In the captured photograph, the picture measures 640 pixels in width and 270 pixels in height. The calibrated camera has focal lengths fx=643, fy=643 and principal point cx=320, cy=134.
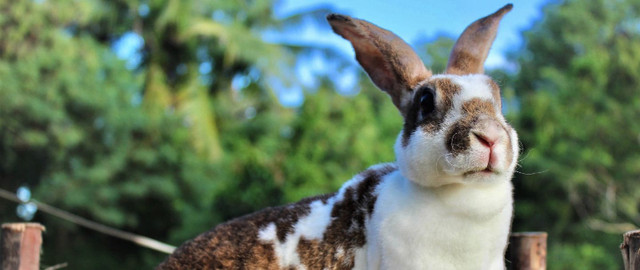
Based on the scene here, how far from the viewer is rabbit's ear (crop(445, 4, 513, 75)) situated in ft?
8.96

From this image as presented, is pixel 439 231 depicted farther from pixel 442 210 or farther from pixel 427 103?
pixel 427 103

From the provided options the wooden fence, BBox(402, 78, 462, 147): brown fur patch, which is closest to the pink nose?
BBox(402, 78, 462, 147): brown fur patch

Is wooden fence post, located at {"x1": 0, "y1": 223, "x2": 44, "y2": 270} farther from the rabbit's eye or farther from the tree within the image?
the tree

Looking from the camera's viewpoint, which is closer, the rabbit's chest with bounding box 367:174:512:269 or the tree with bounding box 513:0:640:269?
the rabbit's chest with bounding box 367:174:512:269

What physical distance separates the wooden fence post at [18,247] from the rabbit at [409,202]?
0.81 m

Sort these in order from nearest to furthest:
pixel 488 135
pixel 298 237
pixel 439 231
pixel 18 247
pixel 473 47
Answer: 1. pixel 488 135
2. pixel 439 231
3. pixel 298 237
4. pixel 473 47
5. pixel 18 247

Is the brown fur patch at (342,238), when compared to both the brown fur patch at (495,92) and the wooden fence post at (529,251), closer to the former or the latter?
the brown fur patch at (495,92)

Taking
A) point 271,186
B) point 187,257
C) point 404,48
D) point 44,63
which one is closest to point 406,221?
point 404,48

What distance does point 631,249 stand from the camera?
7.77ft

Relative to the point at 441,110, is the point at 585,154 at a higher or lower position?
higher

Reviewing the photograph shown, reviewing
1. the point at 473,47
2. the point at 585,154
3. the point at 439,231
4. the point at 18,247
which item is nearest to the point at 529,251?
the point at 473,47

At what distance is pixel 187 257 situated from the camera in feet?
8.54

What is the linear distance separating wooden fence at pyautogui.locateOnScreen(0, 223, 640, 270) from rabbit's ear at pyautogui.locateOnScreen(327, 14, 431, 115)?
98 centimetres

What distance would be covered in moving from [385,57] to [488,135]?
607mm
